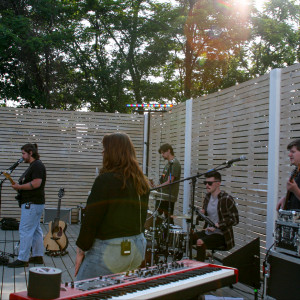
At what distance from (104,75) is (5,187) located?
9913 millimetres

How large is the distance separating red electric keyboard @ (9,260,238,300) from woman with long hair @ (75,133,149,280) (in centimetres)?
15

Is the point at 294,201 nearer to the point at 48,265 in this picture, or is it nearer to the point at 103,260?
the point at 103,260

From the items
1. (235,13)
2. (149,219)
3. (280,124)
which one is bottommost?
(149,219)

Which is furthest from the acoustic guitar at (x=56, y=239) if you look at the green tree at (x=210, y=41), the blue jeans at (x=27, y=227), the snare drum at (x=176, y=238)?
the green tree at (x=210, y=41)

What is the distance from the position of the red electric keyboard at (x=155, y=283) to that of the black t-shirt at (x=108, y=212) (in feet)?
0.95

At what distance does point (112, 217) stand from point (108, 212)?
5 centimetres

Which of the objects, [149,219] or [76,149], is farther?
[76,149]

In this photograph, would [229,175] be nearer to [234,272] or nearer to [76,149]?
[234,272]

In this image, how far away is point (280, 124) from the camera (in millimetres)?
5391

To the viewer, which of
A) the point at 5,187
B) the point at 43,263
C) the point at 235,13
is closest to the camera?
the point at 43,263

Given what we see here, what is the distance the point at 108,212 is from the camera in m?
2.83

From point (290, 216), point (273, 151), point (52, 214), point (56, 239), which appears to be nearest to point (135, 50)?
point (52, 214)

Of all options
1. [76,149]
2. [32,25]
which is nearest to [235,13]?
[32,25]

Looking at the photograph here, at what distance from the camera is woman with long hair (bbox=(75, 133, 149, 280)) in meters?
2.78
